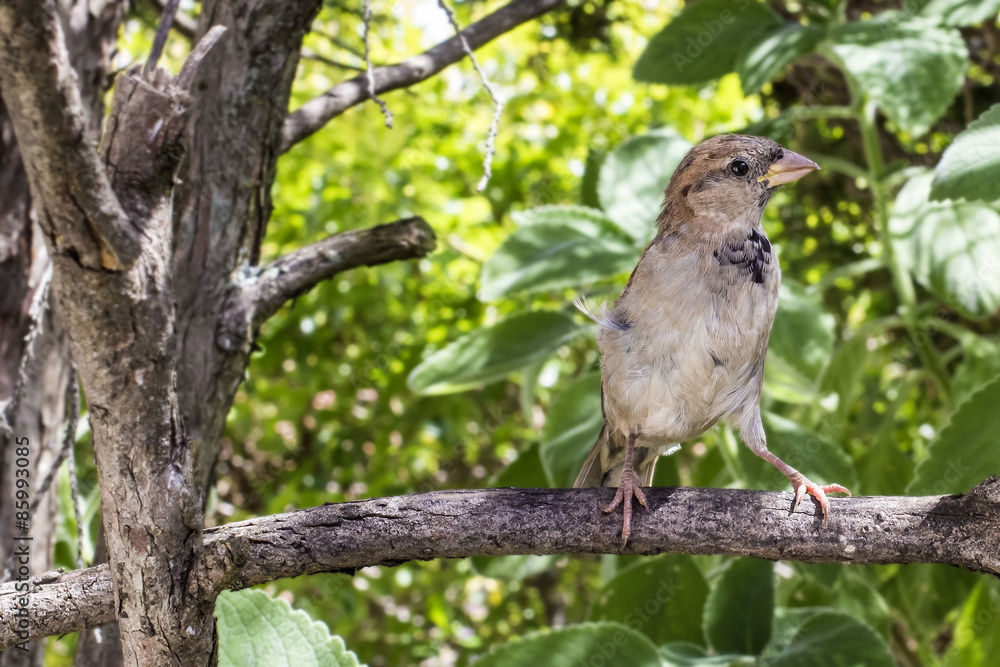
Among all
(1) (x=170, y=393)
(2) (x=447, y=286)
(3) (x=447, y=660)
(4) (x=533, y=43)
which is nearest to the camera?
(1) (x=170, y=393)

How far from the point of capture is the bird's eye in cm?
231

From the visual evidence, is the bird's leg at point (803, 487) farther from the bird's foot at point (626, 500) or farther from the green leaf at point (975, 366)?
the green leaf at point (975, 366)

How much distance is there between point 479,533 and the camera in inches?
57.2

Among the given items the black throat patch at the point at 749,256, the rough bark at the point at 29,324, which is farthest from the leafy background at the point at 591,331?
the black throat patch at the point at 749,256

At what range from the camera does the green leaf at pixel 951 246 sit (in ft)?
7.27

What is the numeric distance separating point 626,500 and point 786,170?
1092 millimetres

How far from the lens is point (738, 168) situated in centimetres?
232

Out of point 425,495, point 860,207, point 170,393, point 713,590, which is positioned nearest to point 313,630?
point 425,495

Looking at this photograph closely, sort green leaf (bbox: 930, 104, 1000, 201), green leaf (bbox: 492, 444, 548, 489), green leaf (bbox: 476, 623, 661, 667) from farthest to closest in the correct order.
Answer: green leaf (bbox: 492, 444, 548, 489) < green leaf (bbox: 476, 623, 661, 667) < green leaf (bbox: 930, 104, 1000, 201)

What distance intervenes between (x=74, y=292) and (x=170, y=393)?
0.65 feet

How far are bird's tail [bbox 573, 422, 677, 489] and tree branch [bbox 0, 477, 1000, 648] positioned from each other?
0.85 meters

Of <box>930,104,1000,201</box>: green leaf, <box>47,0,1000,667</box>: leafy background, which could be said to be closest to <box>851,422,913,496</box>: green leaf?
<box>47,0,1000,667</box>: leafy background

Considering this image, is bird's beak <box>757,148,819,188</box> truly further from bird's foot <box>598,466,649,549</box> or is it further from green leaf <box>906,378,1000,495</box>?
bird's foot <box>598,466,649,549</box>

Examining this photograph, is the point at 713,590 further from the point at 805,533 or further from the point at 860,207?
the point at 860,207
